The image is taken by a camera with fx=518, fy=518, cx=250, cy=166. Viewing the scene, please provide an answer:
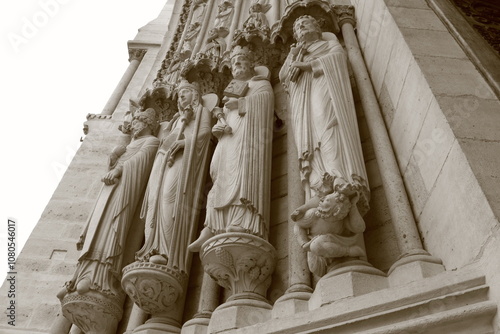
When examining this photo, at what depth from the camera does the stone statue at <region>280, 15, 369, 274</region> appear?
289cm

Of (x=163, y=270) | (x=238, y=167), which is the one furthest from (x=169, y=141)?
(x=163, y=270)

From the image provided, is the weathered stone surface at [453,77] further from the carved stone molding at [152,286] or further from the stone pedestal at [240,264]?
the carved stone molding at [152,286]

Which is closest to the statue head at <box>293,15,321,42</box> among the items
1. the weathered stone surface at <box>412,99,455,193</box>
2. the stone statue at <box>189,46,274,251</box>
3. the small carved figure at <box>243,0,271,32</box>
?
the stone statue at <box>189,46,274,251</box>

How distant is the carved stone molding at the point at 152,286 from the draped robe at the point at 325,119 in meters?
1.18

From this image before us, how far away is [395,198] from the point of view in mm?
3115

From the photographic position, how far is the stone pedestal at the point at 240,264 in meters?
3.19

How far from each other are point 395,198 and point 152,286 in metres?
1.71

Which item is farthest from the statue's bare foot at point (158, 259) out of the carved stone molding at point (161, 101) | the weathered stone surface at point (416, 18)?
the carved stone molding at point (161, 101)

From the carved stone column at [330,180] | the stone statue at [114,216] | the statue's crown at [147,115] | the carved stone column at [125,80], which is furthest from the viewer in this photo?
the carved stone column at [125,80]

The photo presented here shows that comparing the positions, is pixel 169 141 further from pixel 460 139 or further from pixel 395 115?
pixel 460 139

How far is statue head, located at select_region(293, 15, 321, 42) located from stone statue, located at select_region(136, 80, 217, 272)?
1119mm

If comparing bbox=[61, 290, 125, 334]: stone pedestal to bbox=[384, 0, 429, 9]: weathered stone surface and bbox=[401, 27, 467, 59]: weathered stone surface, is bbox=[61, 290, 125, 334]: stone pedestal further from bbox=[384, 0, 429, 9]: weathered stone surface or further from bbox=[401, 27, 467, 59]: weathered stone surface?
bbox=[384, 0, 429, 9]: weathered stone surface

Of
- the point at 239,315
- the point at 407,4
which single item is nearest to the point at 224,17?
the point at 407,4

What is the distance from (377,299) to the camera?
2330 millimetres
